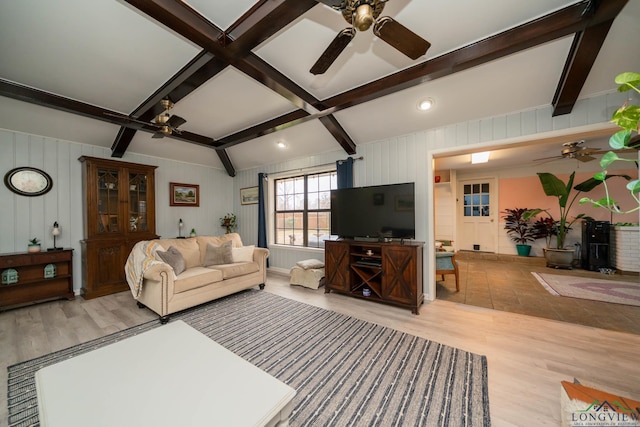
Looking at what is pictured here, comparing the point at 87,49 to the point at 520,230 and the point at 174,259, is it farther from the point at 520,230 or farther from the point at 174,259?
the point at 520,230

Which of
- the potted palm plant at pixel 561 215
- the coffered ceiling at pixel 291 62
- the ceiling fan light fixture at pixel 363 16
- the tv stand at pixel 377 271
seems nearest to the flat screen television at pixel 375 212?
the tv stand at pixel 377 271

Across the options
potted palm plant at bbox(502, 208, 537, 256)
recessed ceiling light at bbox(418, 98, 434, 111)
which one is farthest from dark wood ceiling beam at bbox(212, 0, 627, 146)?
potted palm plant at bbox(502, 208, 537, 256)

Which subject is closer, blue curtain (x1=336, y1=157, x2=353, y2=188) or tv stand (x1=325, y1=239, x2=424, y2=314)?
tv stand (x1=325, y1=239, x2=424, y2=314)

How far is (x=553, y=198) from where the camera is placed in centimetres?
569

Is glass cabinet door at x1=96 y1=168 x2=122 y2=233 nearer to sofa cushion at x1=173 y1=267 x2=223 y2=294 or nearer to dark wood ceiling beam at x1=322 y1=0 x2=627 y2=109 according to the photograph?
sofa cushion at x1=173 y1=267 x2=223 y2=294

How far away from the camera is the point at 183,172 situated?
16.7ft

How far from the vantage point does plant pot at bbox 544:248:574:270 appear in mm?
5035

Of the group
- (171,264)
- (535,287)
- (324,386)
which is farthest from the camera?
(535,287)

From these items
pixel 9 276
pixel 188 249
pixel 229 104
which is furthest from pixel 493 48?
pixel 9 276

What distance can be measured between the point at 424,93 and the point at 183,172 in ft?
16.1

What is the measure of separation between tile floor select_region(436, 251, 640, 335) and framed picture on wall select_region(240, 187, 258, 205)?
4253mm

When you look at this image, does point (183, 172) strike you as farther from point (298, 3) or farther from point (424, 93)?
point (424, 93)

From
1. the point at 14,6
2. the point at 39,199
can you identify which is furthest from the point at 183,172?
the point at 14,6

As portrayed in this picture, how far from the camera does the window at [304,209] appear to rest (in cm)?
461
